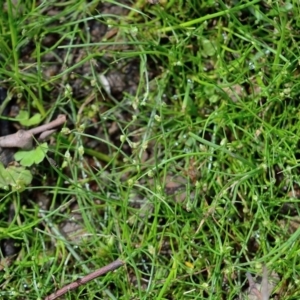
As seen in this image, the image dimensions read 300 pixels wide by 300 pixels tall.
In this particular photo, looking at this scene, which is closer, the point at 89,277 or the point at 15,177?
the point at 89,277

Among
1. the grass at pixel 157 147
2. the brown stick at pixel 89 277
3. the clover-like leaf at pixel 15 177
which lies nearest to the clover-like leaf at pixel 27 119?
the grass at pixel 157 147

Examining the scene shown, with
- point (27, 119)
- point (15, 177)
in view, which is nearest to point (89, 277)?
point (15, 177)

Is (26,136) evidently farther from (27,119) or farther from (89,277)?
(89,277)

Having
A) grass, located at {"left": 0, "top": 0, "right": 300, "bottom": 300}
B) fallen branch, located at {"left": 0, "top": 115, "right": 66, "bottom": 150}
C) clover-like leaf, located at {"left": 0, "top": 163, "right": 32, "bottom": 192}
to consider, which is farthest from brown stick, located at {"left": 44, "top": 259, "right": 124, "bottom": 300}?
fallen branch, located at {"left": 0, "top": 115, "right": 66, "bottom": 150}

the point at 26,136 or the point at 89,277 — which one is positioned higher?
the point at 26,136

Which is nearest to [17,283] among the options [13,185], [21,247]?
[21,247]

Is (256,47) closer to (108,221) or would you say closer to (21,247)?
(108,221)

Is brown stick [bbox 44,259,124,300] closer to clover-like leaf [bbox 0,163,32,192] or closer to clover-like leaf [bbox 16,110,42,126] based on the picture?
clover-like leaf [bbox 0,163,32,192]
